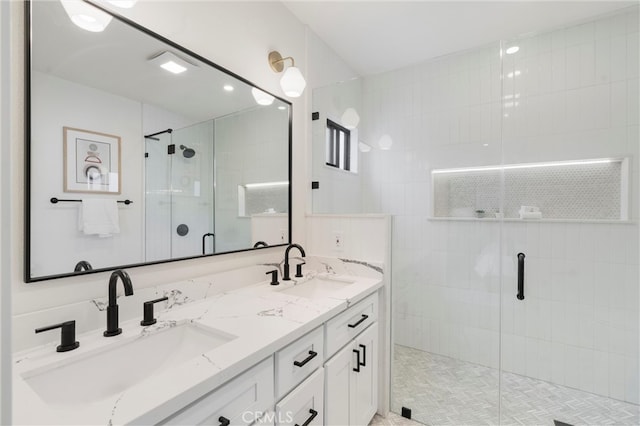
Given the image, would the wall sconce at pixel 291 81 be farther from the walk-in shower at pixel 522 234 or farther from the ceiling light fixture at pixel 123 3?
the walk-in shower at pixel 522 234

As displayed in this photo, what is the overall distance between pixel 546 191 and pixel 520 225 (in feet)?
0.98

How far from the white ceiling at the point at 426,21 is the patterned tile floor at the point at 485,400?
242 cm

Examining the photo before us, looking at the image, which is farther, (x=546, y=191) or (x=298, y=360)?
(x=546, y=191)

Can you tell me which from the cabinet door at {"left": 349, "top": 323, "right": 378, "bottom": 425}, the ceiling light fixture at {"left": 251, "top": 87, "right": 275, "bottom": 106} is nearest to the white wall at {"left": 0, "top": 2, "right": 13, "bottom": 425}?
the cabinet door at {"left": 349, "top": 323, "right": 378, "bottom": 425}

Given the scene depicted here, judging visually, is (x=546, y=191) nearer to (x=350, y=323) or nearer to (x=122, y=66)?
(x=350, y=323)

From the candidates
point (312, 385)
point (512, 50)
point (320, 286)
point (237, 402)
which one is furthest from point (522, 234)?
point (237, 402)

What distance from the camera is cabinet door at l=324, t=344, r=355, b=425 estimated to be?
1.22 meters

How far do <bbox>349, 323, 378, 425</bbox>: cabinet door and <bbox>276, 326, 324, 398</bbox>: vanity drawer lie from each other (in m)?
0.38

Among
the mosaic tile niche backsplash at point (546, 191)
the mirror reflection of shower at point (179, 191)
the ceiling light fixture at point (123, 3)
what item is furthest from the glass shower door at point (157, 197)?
the mosaic tile niche backsplash at point (546, 191)

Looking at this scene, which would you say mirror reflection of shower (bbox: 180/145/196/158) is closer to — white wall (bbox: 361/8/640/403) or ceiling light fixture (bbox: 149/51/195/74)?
ceiling light fixture (bbox: 149/51/195/74)

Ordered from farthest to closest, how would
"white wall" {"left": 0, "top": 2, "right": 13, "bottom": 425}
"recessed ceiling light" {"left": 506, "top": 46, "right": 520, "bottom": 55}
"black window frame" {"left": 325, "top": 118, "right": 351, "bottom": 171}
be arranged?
1. "black window frame" {"left": 325, "top": 118, "right": 351, "bottom": 171}
2. "recessed ceiling light" {"left": 506, "top": 46, "right": 520, "bottom": 55}
3. "white wall" {"left": 0, "top": 2, "right": 13, "bottom": 425}

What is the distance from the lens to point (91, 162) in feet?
3.33

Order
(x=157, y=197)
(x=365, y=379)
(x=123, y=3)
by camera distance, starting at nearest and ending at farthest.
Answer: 1. (x=123, y=3)
2. (x=157, y=197)
3. (x=365, y=379)

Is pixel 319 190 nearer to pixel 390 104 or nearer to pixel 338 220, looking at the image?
pixel 338 220
